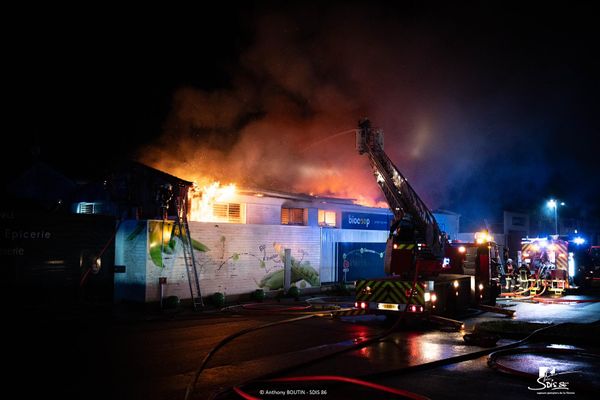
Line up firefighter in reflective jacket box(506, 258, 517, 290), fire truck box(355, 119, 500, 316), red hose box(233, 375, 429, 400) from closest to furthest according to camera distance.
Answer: red hose box(233, 375, 429, 400) < fire truck box(355, 119, 500, 316) < firefighter in reflective jacket box(506, 258, 517, 290)

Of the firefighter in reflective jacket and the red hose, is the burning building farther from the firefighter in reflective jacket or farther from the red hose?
the red hose

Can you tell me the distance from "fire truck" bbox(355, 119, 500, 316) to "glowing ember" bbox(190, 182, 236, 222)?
680 centimetres

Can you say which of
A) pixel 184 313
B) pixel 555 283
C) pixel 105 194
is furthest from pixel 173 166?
pixel 555 283

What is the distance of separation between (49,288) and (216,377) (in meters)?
9.51

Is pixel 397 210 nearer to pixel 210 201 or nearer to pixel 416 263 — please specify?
pixel 416 263

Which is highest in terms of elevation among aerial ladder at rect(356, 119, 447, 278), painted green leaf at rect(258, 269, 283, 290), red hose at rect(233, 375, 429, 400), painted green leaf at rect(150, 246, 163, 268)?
aerial ladder at rect(356, 119, 447, 278)

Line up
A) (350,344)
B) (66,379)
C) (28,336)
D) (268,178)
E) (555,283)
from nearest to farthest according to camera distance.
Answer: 1. (66,379)
2. (350,344)
3. (28,336)
4. (555,283)
5. (268,178)

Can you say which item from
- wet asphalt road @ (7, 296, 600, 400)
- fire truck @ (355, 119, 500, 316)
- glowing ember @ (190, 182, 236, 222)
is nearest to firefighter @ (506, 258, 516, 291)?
fire truck @ (355, 119, 500, 316)

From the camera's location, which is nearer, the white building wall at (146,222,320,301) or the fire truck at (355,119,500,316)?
the fire truck at (355,119,500,316)

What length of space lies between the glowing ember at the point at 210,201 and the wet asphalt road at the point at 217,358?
19.4ft

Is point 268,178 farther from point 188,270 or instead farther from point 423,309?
point 423,309

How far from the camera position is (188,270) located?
50.9ft

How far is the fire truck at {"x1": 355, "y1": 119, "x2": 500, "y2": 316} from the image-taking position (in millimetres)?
12102

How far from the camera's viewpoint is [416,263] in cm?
1239
